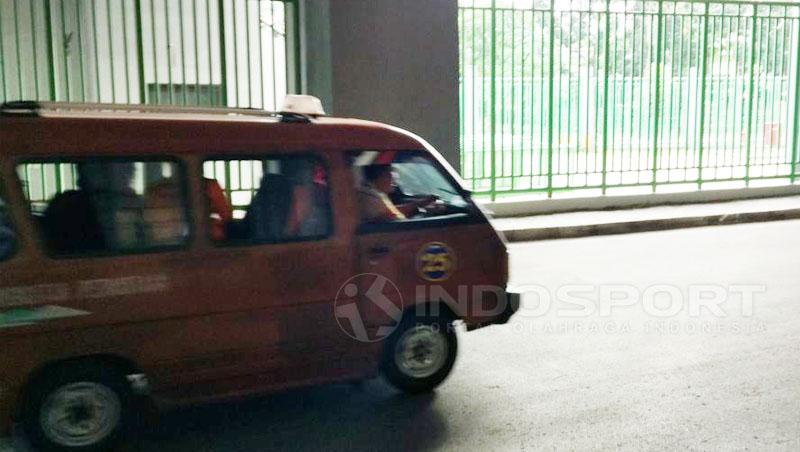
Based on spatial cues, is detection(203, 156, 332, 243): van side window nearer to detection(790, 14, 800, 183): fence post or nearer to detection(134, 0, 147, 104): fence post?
detection(134, 0, 147, 104): fence post

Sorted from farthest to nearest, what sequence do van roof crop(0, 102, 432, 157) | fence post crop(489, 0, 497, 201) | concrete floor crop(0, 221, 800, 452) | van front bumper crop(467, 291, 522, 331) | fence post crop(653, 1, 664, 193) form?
fence post crop(653, 1, 664, 193) < fence post crop(489, 0, 497, 201) < van front bumper crop(467, 291, 522, 331) < concrete floor crop(0, 221, 800, 452) < van roof crop(0, 102, 432, 157)

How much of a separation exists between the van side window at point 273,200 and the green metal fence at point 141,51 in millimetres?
5554

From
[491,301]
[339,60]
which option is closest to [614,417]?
[491,301]

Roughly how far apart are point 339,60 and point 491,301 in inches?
246

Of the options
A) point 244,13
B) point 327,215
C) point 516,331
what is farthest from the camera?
point 244,13

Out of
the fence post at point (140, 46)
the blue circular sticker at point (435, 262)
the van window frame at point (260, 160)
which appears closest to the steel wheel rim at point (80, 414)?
the van window frame at point (260, 160)

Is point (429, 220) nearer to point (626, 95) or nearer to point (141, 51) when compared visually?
point (141, 51)

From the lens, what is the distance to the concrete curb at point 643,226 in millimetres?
11039

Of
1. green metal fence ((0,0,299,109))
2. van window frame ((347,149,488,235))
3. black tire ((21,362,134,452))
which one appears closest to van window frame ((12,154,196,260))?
black tire ((21,362,134,452))

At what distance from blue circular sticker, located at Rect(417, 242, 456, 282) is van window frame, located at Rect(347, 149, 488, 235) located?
0.45ft

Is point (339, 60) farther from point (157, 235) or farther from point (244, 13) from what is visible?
point (157, 235)

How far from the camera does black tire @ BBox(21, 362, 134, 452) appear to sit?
3873 mm

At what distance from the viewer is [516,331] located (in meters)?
6.52

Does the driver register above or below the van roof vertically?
below
